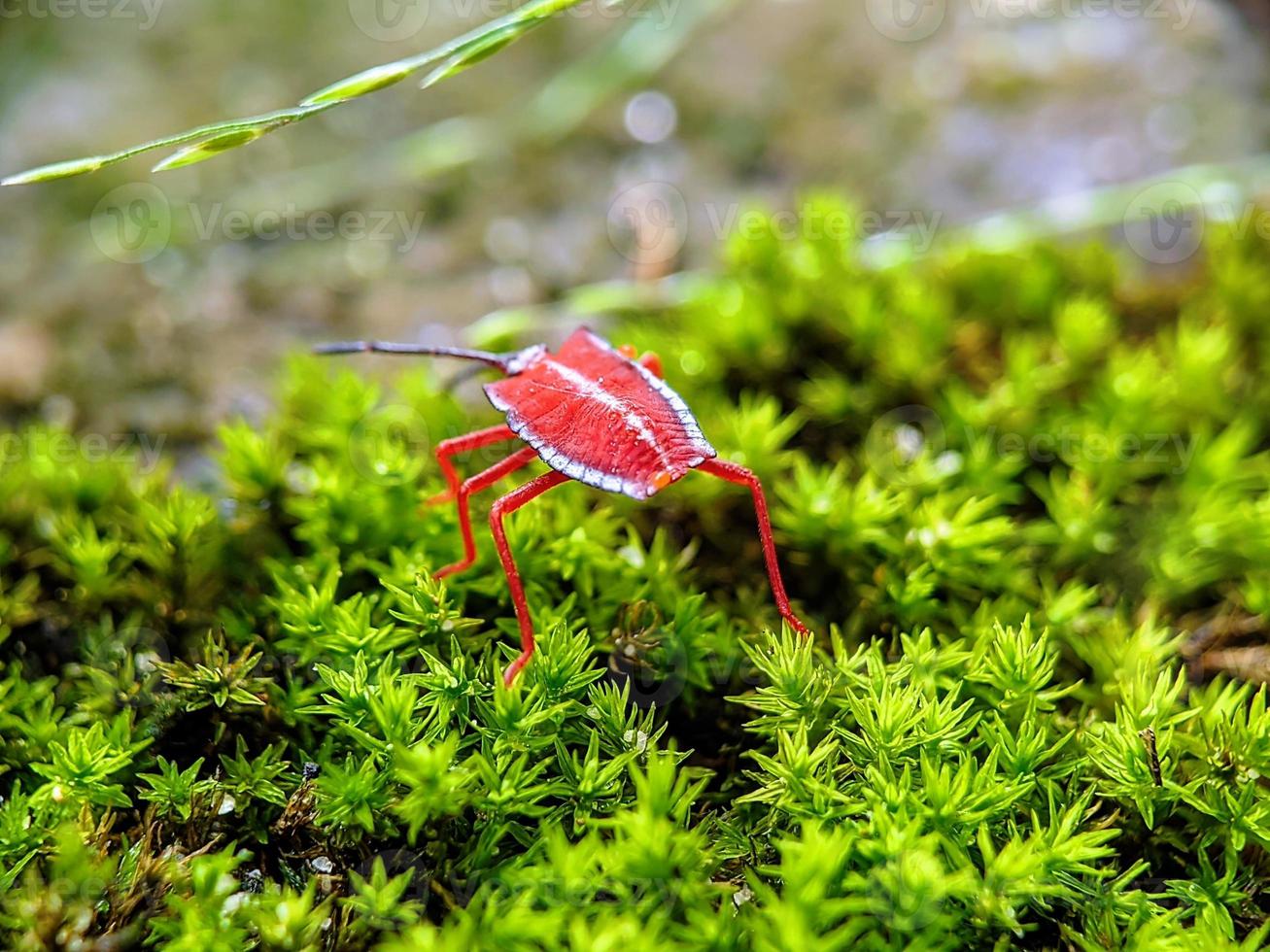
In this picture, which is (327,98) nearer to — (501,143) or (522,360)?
(522,360)

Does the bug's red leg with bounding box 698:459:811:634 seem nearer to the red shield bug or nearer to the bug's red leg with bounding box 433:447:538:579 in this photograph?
the red shield bug

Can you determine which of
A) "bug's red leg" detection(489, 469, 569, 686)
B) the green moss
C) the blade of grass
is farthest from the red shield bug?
the blade of grass

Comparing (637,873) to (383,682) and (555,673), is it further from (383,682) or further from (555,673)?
(383,682)

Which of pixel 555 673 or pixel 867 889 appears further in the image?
pixel 555 673

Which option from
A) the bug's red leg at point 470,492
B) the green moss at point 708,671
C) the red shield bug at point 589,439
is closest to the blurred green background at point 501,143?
the green moss at point 708,671

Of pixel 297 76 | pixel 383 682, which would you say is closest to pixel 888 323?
pixel 383 682

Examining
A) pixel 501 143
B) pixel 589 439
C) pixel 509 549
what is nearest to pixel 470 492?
pixel 509 549
